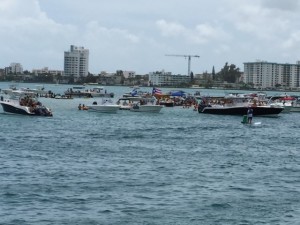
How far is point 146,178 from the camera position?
34.1 meters

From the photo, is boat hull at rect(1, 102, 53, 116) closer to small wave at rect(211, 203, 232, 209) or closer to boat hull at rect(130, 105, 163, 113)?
boat hull at rect(130, 105, 163, 113)

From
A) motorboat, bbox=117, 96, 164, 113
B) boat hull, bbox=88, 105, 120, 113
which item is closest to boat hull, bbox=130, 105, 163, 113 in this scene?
motorboat, bbox=117, 96, 164, 113

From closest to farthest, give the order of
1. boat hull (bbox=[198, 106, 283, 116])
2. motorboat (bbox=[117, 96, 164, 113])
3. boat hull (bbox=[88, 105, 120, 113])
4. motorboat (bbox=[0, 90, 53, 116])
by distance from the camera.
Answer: motorboat (bbox=[0, 90, 53, 116]) → boat hull (bbox=[198, 106, 283, 116]) → boat hull (bbox=[88, 105, 120, 113]) → motorboat (bbox=[117, 96, 164, 113])

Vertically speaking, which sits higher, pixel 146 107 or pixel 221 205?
pixel 146 107

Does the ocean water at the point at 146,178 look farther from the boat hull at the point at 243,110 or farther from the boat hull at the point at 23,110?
the boat hull at the point at 243,110

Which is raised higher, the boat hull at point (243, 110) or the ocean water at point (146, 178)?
the boat hull at point (243, 110)

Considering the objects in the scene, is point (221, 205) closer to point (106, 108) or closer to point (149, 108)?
point (106, 108)

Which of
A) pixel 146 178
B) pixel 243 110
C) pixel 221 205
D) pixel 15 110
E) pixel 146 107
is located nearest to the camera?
pixel 221 205

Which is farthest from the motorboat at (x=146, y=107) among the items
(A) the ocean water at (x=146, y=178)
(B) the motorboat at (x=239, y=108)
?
(A) the ocean water at (x=146, y=178)

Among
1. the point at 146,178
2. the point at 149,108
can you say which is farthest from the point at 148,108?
the point at 146,178

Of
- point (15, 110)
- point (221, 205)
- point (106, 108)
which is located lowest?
point (221, 205)

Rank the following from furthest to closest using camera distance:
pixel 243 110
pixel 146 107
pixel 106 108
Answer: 1. pixel 146 107
2. pixel 106 108
3. pixel 243 110

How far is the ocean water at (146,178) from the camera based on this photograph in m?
26.2

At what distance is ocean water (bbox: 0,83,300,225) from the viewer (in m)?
26.2
